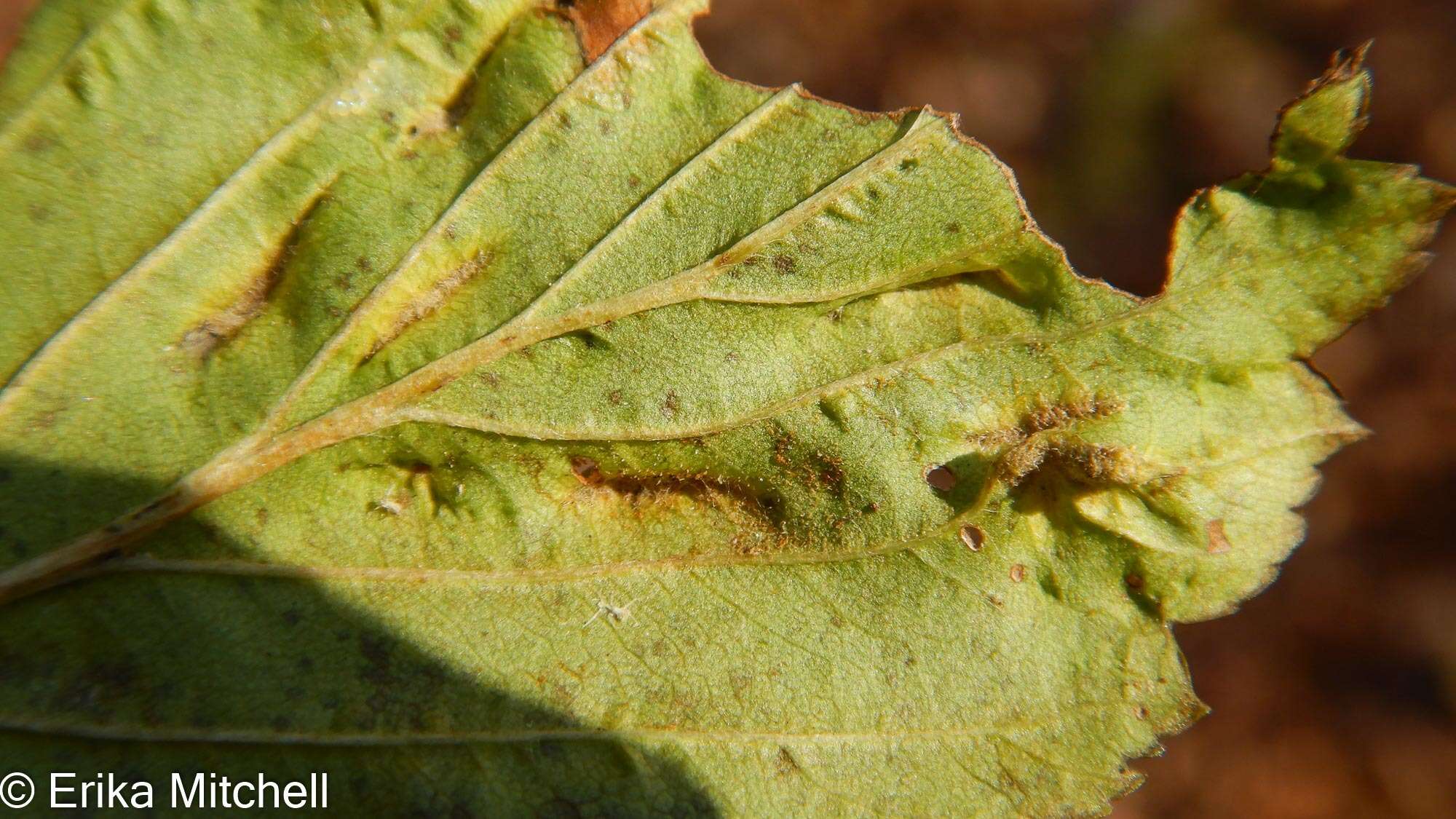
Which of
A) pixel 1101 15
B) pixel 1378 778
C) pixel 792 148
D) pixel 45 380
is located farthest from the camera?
pixel 1101 15

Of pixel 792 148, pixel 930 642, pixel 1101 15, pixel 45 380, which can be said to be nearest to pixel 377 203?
pixel 45 380

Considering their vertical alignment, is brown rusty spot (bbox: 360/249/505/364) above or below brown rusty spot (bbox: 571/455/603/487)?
above

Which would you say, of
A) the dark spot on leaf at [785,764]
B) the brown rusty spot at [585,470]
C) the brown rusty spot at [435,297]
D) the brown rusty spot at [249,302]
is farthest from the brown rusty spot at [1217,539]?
the brown rusty spot at [249,302]

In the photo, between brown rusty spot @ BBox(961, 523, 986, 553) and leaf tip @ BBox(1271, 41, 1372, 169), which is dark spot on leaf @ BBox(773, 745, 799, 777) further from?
leaf tip @ BBox(1271, 41, 1372, 169)

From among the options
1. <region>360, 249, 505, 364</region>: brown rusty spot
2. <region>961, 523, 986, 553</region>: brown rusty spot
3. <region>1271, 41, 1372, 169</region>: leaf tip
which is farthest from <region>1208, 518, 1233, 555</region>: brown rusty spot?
<region>360, 249, 505, 364</region>: brown rusty spot

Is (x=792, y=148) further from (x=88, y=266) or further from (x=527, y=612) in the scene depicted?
(x=88, y=266)

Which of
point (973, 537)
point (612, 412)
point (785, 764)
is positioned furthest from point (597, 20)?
point (785, 764)

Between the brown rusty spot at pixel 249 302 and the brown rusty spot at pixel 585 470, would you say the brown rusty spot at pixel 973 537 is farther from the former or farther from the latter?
the brown rusty spot at pixel 249 302
